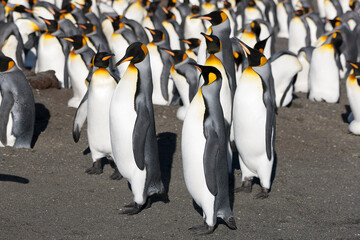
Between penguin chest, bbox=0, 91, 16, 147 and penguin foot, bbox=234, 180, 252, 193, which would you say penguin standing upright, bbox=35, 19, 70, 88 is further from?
penguin foot, bbox=234, 180, 252, 193

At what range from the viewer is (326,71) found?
1044 centimetres

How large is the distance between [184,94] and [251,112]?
2.55 metres

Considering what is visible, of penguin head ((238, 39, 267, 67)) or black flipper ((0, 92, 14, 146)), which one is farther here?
black flipper ((0, 92, 14, 146))

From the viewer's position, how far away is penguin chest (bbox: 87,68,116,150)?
6461mm

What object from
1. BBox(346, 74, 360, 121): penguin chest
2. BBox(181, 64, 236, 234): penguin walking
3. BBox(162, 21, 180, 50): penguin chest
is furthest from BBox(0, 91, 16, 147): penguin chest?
BBox(162, 21, 180, 50): penguin chest

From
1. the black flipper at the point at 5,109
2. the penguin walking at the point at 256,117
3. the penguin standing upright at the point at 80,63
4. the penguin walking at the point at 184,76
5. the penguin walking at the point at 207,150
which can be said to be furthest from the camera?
the penguin standing upright at the point at 80,63

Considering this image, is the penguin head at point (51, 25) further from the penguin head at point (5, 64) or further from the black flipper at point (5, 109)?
the black flipper at point (5, 109)

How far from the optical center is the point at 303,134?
844cm

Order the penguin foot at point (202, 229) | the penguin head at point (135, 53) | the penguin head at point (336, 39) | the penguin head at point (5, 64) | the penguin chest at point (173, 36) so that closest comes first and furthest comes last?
the penguin foot at point (202, 229)
the penguin head at point (135, 53)
the penguin head at point (5, 64)
the penguin head at point (336, 39)
the penguin chest at point (173, 36)

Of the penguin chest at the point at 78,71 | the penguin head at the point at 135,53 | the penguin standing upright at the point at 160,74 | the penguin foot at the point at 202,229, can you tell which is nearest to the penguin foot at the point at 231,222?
the penguin foot at the point at 202,229

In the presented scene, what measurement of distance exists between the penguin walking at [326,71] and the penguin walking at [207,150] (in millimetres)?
5530

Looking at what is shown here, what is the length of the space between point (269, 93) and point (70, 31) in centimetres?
571

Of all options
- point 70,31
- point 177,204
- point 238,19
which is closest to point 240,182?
point 177,204

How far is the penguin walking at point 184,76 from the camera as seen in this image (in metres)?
8.28
